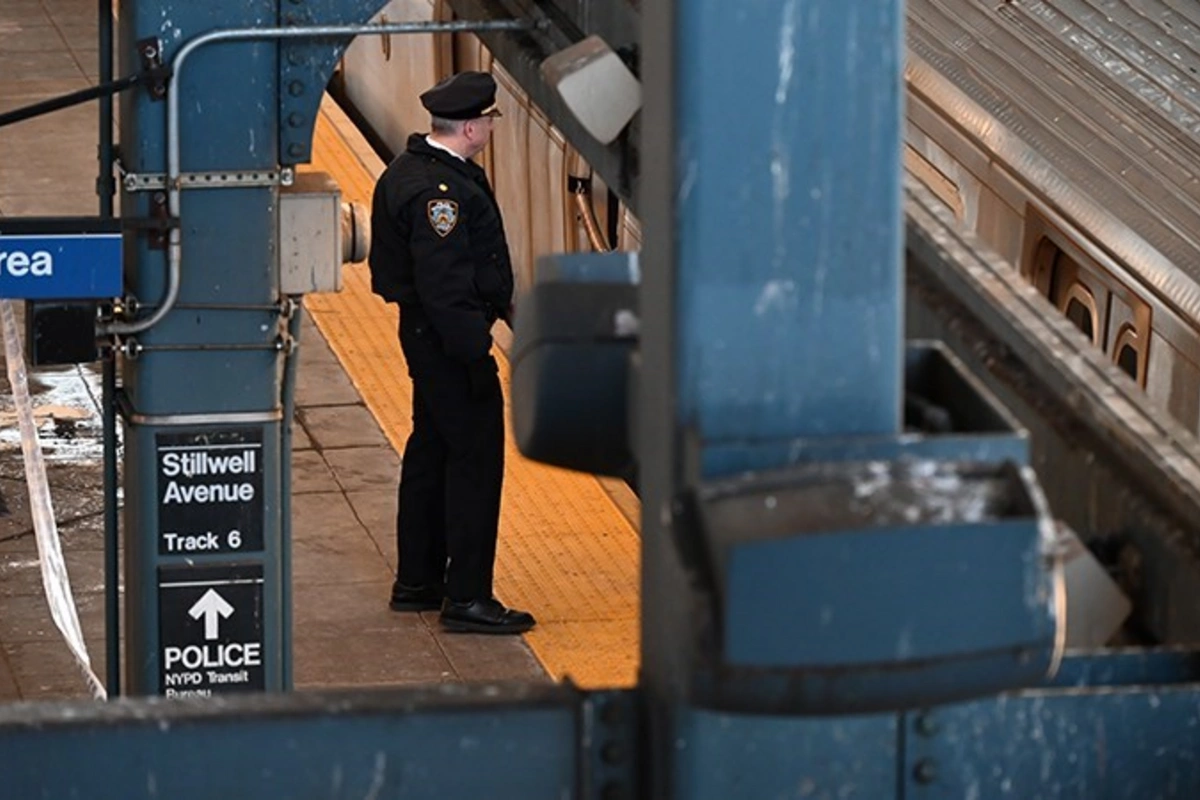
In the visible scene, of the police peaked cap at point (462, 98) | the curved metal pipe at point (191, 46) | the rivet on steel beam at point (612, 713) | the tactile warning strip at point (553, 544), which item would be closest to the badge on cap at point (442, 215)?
the police peaked cap at point (462, 98)

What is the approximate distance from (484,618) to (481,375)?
0.87 metres

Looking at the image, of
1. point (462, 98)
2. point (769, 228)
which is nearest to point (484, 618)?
point (462, 98)

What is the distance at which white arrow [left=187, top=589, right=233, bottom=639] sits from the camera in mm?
6781

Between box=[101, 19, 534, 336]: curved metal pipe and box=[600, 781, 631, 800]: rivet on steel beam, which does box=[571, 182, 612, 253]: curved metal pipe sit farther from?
box=[600, 781, 631, 800]: rivet on steel beam

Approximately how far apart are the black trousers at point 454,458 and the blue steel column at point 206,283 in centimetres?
157

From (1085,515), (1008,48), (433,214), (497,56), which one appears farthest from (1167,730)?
(433,214)

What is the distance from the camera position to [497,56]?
6309 millimetres

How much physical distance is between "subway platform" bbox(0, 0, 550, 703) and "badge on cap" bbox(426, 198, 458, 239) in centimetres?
143

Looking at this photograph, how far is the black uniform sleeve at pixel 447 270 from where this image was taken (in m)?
8.08

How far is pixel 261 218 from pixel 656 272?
3759 millimetres

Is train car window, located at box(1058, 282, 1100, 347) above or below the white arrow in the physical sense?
above

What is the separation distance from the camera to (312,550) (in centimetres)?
962

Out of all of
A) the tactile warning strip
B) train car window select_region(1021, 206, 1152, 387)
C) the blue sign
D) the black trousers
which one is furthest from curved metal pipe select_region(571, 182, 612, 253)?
the blue sign

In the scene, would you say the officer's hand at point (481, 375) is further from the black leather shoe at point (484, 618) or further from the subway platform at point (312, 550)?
the subway platform at point (312, 550)
